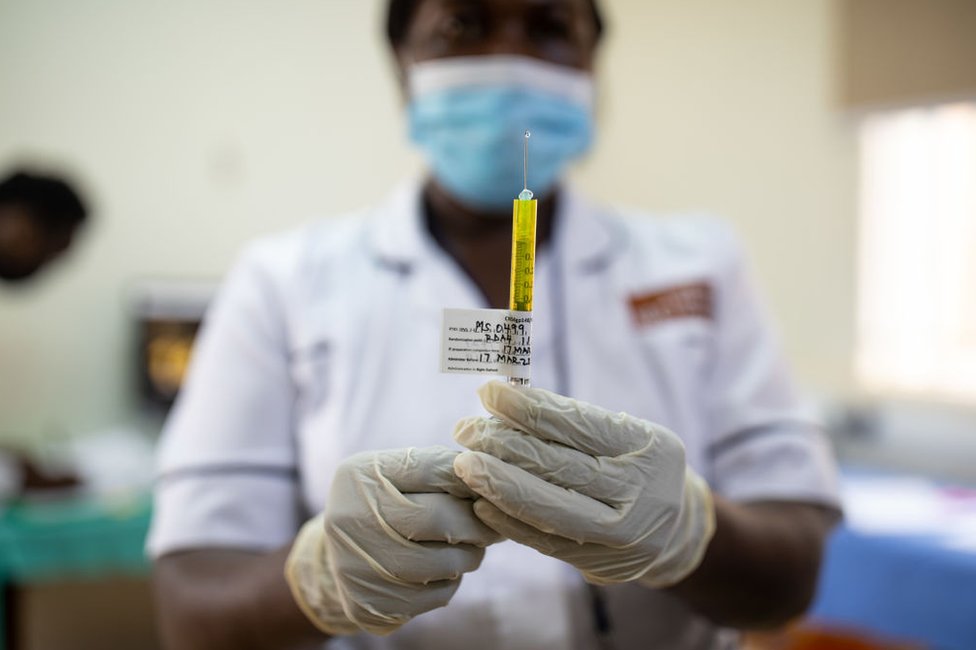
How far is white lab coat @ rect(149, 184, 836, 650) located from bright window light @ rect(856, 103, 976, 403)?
2.53m

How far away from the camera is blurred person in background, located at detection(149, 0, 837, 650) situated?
2.97 feet

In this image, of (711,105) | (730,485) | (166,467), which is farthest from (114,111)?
(730,485)

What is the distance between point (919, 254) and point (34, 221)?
135 inches

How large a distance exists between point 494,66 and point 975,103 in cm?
274

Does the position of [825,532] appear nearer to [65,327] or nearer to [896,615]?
[896,615]

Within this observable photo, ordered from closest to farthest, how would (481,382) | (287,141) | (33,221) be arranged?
(481,382)
(33,221)
(287,141)

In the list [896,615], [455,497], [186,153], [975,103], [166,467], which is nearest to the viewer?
[455,497]

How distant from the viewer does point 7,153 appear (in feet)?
10.1

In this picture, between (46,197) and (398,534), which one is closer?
(398,534)

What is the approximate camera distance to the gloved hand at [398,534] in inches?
26.4

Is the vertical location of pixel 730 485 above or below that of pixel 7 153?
below

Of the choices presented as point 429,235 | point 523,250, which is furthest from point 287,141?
point 523,250

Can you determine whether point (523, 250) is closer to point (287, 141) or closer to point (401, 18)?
point (401, 18)

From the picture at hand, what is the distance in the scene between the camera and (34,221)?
3.04 m
